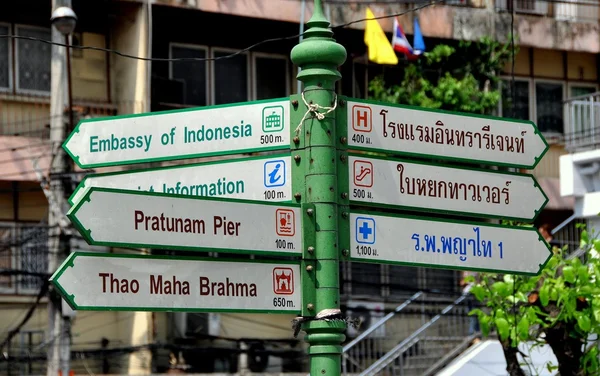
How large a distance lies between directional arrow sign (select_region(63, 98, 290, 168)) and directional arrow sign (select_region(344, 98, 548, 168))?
1.99ft

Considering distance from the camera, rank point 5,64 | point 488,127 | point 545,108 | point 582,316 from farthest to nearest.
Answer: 1. point 545,108
2. point 5,64
3. point 582,316
4. point 488,127

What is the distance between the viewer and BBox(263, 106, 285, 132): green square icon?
6320 mm

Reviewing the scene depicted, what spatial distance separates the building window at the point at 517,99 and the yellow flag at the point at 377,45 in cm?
347

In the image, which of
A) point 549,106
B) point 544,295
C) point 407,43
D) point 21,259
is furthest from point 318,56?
point 549,106

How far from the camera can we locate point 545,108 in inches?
882

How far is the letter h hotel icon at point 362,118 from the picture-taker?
250 inches

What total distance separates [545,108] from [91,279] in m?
17.9

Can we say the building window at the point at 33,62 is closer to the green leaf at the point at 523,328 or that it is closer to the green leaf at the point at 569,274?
the green leaf at the point at 523,328

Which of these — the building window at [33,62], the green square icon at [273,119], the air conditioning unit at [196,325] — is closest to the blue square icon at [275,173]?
the green square icon at [273,119]

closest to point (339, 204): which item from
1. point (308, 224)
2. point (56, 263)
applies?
point (308, 224)

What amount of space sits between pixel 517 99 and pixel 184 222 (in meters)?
16.9

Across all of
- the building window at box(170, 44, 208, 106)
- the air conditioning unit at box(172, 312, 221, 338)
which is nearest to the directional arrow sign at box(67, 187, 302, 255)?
the air conditioning unit at box(172, 312, 221, 338)

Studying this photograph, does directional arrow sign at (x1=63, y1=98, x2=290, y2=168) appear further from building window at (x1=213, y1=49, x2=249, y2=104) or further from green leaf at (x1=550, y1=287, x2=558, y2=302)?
building window at (x1=213, y1=49, x2=249, y2=104)

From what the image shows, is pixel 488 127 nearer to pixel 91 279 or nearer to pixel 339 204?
pixel 339 204
